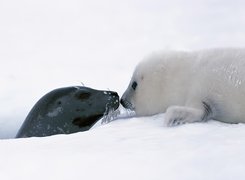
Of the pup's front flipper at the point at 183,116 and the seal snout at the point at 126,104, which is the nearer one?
the pup's front flipper at the point at 183,116

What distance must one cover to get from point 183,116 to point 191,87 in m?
0.63

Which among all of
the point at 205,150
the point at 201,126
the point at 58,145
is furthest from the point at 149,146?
the point at 201,126

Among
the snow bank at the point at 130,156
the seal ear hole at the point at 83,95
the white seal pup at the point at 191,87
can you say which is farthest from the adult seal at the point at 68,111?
the snow bank at the point at 130,156

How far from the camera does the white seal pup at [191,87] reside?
12.8 feet

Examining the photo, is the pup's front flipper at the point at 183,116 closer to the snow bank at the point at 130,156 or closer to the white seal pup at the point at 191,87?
the white seal pup at the point at 191,87

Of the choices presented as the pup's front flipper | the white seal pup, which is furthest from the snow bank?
the white seal pup

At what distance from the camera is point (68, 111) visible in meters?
4.96

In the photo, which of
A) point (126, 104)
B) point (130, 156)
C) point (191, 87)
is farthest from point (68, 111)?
point (130, 156)

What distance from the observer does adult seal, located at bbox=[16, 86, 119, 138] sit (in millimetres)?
4930

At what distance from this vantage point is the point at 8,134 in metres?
6.91

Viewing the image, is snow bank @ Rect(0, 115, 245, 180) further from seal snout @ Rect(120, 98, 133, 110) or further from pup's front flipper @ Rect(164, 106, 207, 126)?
seal snout @ Rect(120, 98, 133, 110)

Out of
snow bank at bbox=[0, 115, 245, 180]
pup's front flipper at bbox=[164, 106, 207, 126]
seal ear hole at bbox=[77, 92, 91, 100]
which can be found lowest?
seal ear hole at bbox=[77, 92, 91, 100]

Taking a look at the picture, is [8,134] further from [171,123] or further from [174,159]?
[174,159]

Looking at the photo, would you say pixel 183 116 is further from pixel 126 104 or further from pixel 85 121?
pixel 85 121
